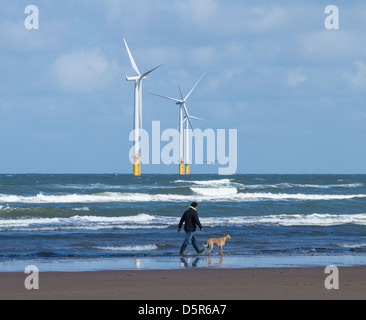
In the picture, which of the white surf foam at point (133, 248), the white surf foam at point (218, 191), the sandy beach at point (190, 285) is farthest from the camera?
the white surf foam at point (218, 191)

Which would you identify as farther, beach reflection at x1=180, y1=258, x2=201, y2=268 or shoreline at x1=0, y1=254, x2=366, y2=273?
beach reflection at x1=180, y1=258, x2=201, y2=268

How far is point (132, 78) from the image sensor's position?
82312mm

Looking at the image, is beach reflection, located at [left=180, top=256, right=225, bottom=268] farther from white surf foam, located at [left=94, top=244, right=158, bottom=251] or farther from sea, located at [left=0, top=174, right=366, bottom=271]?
white surf foam, located at [left=94, top=244, right=158, bottom=251]

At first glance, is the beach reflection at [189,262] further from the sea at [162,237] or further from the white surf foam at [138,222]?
the white surf foam at [138,222]

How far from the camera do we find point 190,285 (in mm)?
13414

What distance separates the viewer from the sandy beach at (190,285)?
39.3 feet

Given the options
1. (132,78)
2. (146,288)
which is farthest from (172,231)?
(132,78)

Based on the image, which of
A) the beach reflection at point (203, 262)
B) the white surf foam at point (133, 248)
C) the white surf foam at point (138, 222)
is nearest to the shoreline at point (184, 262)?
the beach reflection at point (203, 262)

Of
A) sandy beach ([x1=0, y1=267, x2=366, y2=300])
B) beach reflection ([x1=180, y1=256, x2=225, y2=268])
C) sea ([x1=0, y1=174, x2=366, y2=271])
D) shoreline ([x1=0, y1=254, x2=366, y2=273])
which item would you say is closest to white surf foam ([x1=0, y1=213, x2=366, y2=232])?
sea ([x1=0, y1=174, x2=366, y2=271])

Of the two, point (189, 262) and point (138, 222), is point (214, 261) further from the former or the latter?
point (138, 222)

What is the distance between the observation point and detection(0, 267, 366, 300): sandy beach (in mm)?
11992
